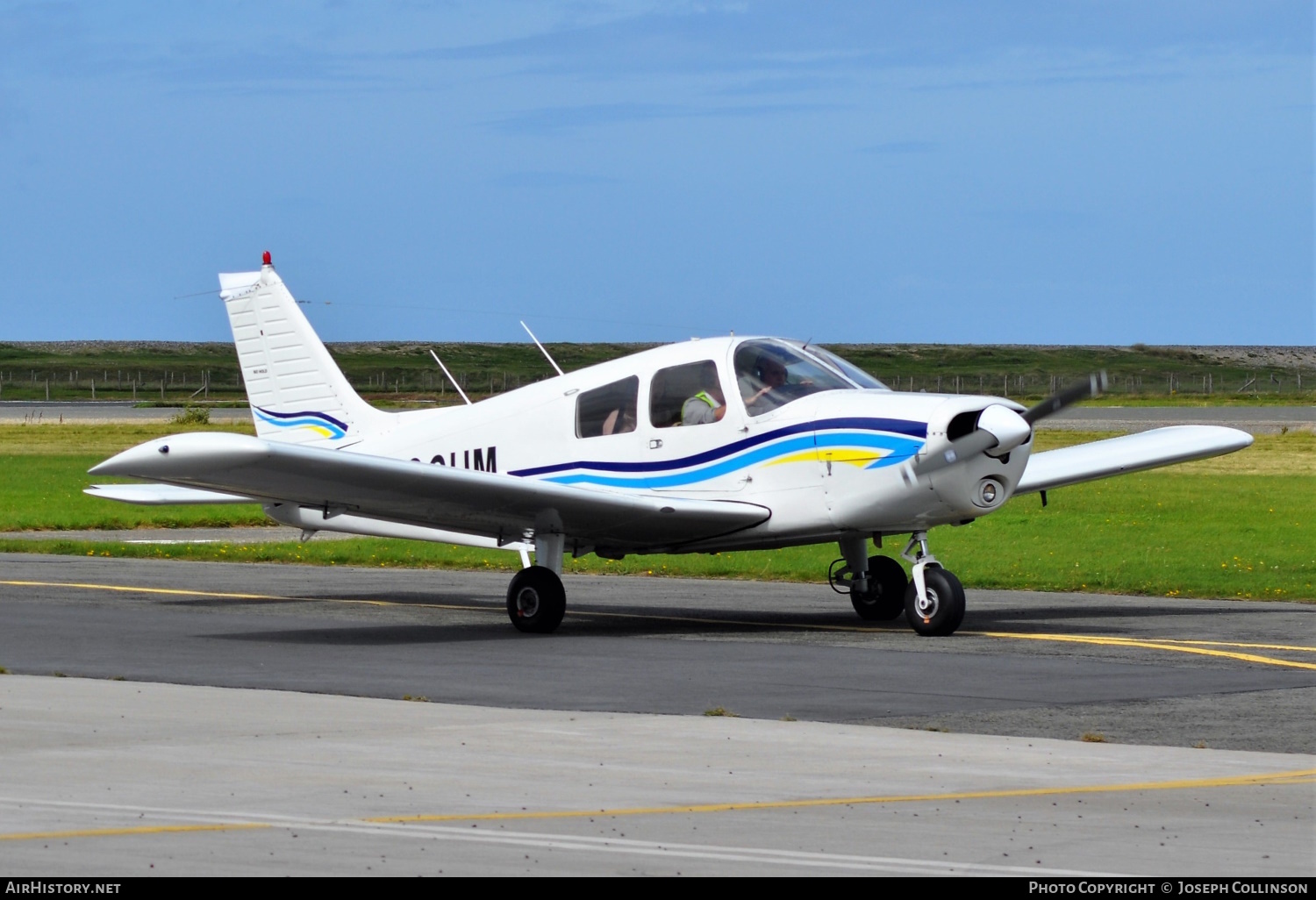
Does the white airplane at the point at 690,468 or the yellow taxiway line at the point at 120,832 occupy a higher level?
the white airplane at the point at 690,468

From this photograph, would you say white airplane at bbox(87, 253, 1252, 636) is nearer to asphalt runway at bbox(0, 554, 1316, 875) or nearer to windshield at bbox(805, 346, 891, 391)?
windshield at bbox(805, 346, 891, 391)

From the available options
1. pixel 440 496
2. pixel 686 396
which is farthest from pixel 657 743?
pixel 686 396

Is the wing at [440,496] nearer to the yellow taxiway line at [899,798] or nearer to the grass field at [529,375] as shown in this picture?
the yellow taxiway line at [899,798]

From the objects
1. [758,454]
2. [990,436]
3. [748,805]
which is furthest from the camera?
[758,454]

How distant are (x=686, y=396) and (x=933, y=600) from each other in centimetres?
290

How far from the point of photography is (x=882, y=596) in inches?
685

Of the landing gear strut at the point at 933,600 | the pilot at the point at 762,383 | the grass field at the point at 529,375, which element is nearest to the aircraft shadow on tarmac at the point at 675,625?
the landing gear strut at the point at 933,600

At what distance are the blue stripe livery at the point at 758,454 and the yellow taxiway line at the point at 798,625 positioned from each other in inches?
63.3

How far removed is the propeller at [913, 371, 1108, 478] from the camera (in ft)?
49.4

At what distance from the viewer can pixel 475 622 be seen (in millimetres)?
17547

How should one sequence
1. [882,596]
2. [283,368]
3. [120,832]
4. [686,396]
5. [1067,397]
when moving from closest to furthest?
[120,832]
[1067,397]
[686,396]
[882,596]
[283,368]

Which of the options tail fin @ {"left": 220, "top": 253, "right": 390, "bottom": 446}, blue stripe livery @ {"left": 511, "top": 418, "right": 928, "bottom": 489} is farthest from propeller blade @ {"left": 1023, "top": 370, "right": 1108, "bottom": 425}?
tail fin @ {"left": 220, "top": 253, "right": 390, "bottom": 446}

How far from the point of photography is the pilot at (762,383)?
16.2 meters

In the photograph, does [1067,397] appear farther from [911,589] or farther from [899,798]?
[899,798]
